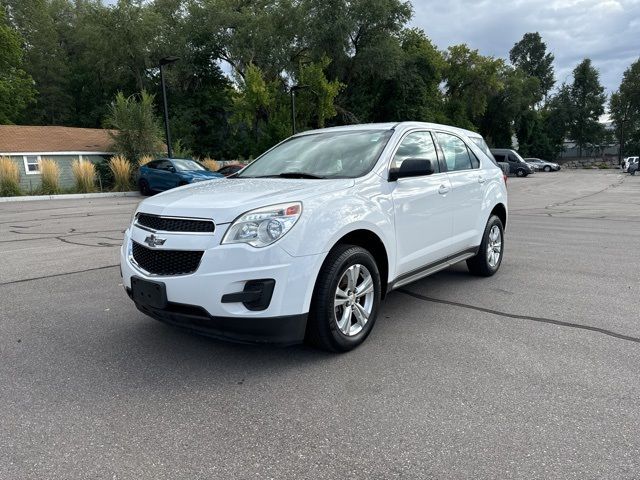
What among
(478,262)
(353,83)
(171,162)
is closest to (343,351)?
(478,262)

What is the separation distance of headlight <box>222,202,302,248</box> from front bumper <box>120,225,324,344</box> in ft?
0.18

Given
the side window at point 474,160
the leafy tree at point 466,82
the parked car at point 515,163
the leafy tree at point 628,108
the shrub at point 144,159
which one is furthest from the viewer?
the leafy tree at point 628,108

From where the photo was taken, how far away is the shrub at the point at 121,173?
2400cm

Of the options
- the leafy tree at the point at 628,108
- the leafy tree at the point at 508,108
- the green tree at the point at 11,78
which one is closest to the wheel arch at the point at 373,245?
the green tree at the point at 11,78

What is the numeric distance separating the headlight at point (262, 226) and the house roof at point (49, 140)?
2764 cm

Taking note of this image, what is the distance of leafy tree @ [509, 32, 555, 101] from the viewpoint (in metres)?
90.4

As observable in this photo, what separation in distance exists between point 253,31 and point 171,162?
1056 inches

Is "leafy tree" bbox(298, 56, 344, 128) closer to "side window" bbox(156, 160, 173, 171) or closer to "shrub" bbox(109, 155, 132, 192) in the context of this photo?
"shrub" bbox(109, 155, 132, 192)

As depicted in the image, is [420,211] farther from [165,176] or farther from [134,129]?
[134,129]

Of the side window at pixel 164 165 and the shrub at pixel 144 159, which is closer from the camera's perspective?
the side window at pixel 164 165

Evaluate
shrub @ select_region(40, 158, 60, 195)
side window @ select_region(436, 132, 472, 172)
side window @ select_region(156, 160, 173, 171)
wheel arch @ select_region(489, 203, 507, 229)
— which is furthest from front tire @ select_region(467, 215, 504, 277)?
shrub @ select_region(40, 158, 60, 195)

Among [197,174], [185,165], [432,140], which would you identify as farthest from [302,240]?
[185,165]

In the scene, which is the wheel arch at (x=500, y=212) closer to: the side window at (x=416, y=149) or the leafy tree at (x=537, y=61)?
the side window at (x=416, y=149)

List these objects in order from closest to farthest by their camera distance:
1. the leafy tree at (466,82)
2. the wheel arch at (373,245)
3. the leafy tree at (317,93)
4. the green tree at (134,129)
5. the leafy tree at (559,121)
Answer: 1. the wheel arch at (373,245)
2. the green tree at (134,129)
3. the leafy tree at (317,93)
4. the leafy tree at (466,82)
5. the leafy tree at (559,121)
